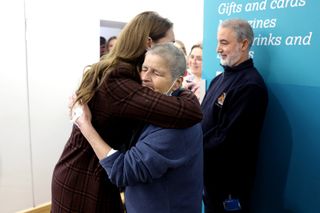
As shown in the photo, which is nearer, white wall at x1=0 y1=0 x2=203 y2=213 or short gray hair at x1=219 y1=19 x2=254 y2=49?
short gray hair at x1=219 y1=19 x2=254 y2=49

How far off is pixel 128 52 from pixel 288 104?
3.20 ft

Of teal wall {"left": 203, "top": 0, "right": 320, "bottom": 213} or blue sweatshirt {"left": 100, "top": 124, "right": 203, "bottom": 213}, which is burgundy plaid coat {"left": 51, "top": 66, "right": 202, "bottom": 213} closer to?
blue sweatshirt {"left": 100, "top": 124, "right": 203, "bottom": 213}

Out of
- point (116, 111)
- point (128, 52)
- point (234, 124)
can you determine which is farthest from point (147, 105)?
point (234, 124)

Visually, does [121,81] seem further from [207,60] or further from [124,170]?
[207,60]

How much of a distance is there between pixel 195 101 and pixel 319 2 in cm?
89

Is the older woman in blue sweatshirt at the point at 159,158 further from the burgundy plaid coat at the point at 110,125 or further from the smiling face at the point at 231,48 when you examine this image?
the smiling face at the point at 231,48

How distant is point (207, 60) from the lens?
7.10 ft

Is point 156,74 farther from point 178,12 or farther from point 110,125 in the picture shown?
point 178,12

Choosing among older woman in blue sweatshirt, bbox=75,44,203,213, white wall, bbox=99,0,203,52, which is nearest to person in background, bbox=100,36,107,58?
white wall, bbox=99,0,203,52

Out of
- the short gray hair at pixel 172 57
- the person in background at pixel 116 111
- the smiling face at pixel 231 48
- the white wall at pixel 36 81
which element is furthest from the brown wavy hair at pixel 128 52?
the white wall at pixel 36 81

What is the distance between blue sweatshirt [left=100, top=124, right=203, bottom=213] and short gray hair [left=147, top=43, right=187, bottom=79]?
20cm

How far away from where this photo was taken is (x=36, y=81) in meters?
2.78

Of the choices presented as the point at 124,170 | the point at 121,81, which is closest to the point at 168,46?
the point at 121,81

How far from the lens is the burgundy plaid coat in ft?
3.35
